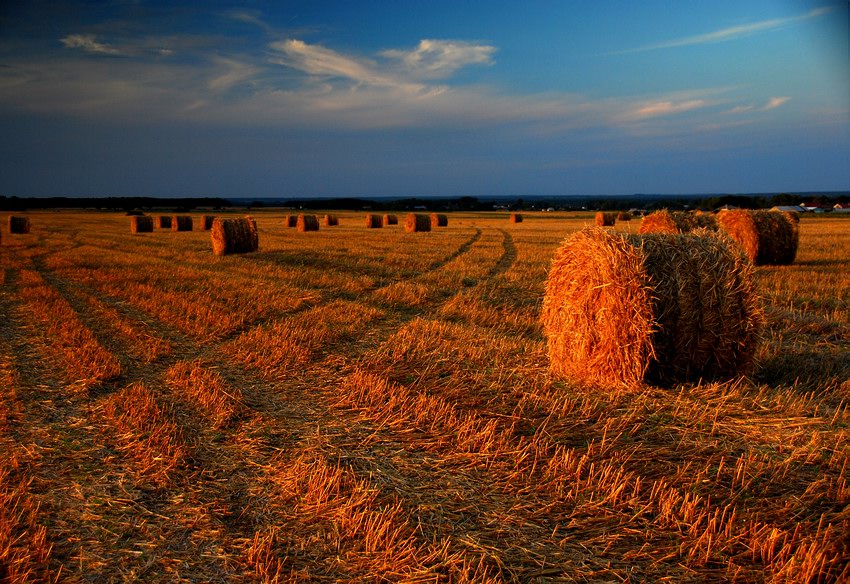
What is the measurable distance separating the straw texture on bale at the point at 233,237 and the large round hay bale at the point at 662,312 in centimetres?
1731

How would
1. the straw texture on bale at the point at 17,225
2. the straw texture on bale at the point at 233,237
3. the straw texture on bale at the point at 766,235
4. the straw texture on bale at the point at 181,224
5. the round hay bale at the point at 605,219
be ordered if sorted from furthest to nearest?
the round hay bale at the point at 605,219
the straw texture on bale at the point at 181,224
the straw texture on bale at the point at 17,225
the straw texture on bale at the point at 233,237
the straw texture on bale at the point at 766,235

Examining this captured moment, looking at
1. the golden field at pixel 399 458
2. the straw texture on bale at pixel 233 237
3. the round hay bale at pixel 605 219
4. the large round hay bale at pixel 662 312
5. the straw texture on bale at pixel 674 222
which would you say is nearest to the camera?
the golden field at pixel 399 458

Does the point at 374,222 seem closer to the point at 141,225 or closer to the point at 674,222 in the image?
the point at 141,225

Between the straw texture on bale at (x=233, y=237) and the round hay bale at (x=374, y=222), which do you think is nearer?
the straw texture on bale at (x=233, y=237)

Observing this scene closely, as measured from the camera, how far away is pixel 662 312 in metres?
7.08

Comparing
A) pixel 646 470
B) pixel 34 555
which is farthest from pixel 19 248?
pixel 646 470

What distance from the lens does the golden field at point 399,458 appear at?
3.88 meters

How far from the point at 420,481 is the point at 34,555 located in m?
2.71

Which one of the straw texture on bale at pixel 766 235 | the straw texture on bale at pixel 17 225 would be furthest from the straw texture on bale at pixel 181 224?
the straw texture on bale at pixel 766 235

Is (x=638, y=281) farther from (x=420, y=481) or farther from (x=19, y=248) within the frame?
(x=19, y=248)

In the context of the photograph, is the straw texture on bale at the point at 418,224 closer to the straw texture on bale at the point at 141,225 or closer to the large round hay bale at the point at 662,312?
the straw texture on bale at the point at 141,225

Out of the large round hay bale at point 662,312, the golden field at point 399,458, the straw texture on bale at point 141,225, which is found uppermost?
the straw texture on bale at point 141,225

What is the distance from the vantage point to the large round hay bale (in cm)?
708

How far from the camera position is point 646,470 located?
4984 mm
